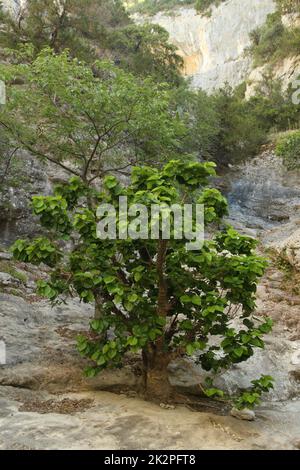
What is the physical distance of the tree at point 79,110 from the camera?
25.5ft

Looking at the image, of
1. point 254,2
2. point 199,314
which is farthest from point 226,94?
point 254,2

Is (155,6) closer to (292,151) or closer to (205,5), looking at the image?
(205,5)

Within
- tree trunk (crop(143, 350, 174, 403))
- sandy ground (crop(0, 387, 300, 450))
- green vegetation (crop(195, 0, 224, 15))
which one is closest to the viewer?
sandy ground (crop(0, 387, 300, 450))

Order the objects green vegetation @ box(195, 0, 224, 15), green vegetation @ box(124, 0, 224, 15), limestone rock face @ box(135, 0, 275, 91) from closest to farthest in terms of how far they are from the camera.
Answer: limestone rock face @ box(135, 0, 275, 91), green vegetation @ box(195, 0, 224, 15), green vegetation @ box(124, 0, 224, 15)

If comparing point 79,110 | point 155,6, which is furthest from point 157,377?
point 155,6

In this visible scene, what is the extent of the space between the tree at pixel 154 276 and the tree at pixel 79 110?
260 cm

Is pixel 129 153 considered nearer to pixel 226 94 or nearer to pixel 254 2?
pixel 226 94

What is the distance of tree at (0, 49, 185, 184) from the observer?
7.78 meters

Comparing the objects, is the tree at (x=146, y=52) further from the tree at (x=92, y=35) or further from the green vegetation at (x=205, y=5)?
the green vegetation at (x=205, y=5)

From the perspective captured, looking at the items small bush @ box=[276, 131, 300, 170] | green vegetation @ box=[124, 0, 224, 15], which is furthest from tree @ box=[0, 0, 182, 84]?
green vegetation @ box=[124, 0, 224, 15]

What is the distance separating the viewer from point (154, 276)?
17.5ft

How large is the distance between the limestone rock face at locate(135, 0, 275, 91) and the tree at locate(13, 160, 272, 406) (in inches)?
1591

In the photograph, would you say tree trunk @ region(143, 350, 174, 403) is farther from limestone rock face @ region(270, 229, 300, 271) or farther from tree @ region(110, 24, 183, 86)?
tree @ region(110, 24, 183, 86)
